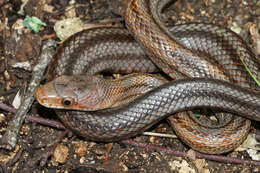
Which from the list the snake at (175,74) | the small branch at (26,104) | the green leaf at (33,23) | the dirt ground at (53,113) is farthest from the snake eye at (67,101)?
the green leaf at (33,23)

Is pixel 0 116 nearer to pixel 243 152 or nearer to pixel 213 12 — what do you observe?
pixel 243 152

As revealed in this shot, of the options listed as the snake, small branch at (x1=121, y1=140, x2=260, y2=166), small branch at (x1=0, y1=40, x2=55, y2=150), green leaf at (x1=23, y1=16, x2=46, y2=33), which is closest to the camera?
the snake

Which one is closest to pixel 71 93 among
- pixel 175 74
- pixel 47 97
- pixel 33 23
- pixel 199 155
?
pixel 47 97

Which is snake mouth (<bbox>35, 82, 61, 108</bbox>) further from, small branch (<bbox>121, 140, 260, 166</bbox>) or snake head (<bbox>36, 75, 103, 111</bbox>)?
small branch (<bbox>121, 140, 260, 166</bbox>)

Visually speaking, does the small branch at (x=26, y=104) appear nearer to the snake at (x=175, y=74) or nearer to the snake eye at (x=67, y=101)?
the snake at (x=175, y=74)

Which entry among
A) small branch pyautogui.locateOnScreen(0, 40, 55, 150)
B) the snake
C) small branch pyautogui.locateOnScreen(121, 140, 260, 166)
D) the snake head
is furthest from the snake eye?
small branch pyautogui.locateOnScreen(121, 140, 260, 166)

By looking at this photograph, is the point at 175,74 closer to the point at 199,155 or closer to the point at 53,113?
the point at 199,155
